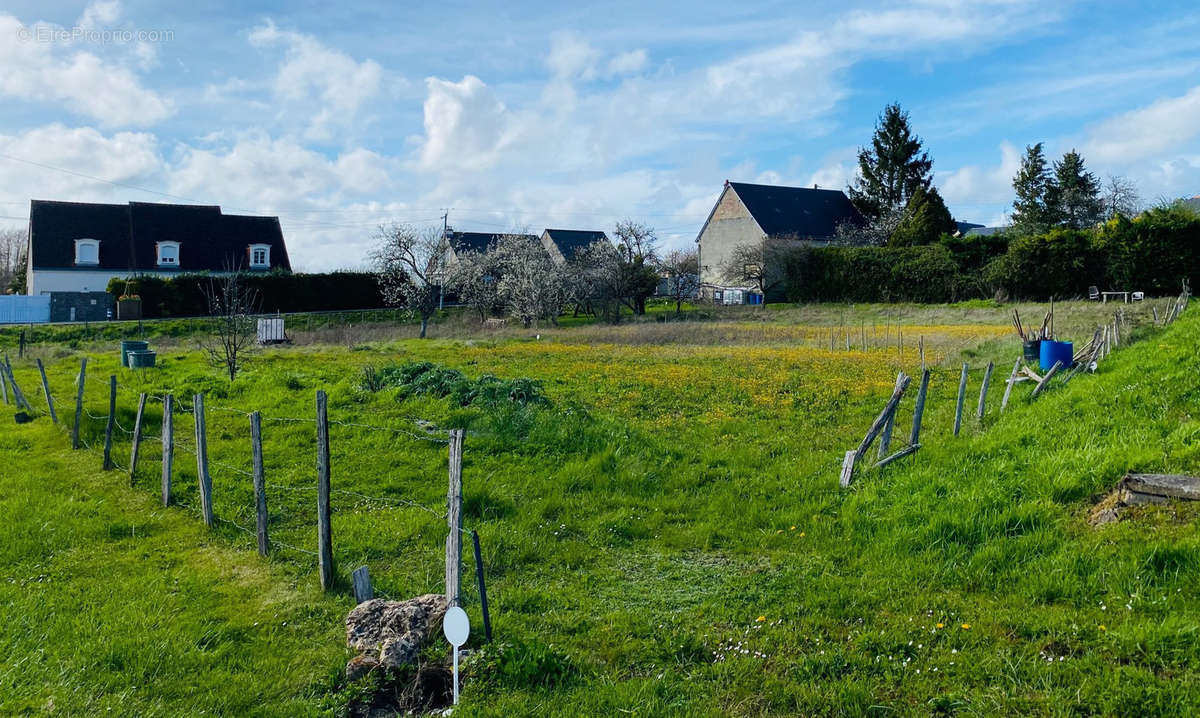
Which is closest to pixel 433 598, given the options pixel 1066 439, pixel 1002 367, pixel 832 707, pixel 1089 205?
pixel 832 707

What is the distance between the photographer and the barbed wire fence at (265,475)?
261 inches

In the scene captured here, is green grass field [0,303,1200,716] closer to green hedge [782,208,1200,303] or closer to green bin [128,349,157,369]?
green bin [128,349,157,369]

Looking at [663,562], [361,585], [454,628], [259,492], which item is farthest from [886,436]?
[259,492]

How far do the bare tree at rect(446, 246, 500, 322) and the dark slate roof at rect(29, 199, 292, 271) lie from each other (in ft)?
49.3

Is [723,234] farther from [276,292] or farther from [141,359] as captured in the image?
[141,359]

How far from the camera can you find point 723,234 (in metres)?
65.2

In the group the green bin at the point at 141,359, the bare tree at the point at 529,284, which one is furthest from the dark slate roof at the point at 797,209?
the green bin at the point at 141,359

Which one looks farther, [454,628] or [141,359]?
[141,359]

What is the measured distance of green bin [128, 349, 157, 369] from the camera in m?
22.9

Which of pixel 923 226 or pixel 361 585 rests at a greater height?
pixel 923 226

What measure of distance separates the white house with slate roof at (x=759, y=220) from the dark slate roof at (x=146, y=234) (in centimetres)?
3309

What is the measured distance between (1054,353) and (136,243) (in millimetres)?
54710

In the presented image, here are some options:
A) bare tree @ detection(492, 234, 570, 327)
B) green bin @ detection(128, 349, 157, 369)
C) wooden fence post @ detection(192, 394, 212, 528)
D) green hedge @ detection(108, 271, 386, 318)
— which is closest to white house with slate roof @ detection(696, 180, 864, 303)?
bare tree @ detection(492, 234, 570, 327)

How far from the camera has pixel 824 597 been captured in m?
6.73
